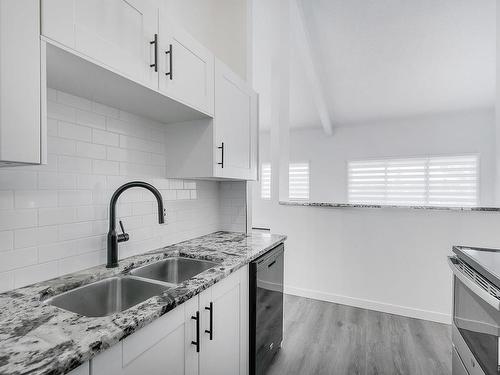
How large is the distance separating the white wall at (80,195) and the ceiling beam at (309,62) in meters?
2.38

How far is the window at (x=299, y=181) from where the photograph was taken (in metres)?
6.13

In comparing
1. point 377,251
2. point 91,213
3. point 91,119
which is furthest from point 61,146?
point 377,251

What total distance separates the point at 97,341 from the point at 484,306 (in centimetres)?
131

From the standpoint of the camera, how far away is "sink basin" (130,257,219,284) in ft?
5.35

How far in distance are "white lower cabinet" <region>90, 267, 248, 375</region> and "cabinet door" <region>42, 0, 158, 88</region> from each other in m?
0.98

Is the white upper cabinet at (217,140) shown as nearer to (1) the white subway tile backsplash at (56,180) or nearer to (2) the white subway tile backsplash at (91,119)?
(2) the white subway tile backsplash at (91,119)

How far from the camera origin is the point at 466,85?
4.12 m

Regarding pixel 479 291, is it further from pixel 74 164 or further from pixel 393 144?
pixel 393 144

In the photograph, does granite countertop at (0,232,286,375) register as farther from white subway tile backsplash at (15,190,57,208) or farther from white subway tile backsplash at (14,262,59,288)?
white subway tile backsplash at (15,190,57,208)

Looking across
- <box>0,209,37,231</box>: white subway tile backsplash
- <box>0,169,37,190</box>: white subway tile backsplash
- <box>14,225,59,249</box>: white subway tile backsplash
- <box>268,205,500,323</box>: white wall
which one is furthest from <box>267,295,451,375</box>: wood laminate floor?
<box>0,169,37,190</box>: white subway tile backsplash

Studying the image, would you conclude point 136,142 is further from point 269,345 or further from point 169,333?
point 269,345

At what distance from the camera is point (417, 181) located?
5.12 meters

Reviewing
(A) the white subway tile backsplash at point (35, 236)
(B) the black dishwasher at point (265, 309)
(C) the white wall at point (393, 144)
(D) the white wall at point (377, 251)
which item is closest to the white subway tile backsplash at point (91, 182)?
(A) the white subway tile backsplash at point (35, 236)

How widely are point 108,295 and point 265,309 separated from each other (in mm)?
961
